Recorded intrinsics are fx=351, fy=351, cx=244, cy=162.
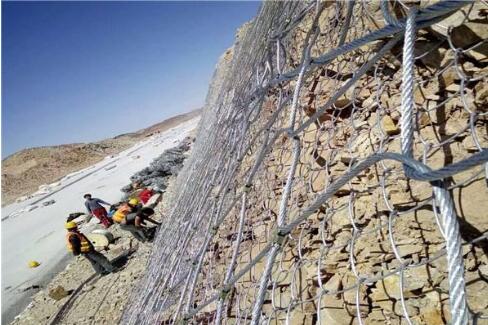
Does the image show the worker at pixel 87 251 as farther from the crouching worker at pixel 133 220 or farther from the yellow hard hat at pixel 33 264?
the yellow hard hat at pixel 33 264

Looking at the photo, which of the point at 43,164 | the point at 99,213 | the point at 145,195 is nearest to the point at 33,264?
the point at 99,213

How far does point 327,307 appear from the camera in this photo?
1.70 metres

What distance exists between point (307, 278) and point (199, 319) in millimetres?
1145

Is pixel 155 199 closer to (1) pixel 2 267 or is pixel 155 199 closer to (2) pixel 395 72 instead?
(1) pixel 2 267

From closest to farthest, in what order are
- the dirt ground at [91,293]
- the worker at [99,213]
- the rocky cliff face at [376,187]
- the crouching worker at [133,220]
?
1. the rocky cliff face at [376,187]
2. the dirt ground at [91,293]
3. the crouching worker at [133,220]
4. the worker at [99,213]

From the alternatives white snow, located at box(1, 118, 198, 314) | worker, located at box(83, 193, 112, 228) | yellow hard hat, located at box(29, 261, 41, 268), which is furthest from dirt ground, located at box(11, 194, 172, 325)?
yellow hard hat, located at box(29, 261, 41, 268)

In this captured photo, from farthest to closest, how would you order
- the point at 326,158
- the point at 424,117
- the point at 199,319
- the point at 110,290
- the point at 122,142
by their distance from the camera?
the point at 122,142 → the point at 110,290 → the point at 199,319 → the point at 326,158 → the point at 424,117

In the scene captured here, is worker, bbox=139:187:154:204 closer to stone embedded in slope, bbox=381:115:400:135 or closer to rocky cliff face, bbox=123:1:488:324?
rocky cliff face, bbox=123:1:488:324

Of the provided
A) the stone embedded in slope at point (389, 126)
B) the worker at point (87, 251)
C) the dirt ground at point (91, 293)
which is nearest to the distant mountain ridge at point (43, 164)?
the dirt ground at point (91, 293)

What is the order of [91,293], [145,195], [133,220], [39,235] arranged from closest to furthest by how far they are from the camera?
[91,293] < [133,220] < [145,195] < [39,235]

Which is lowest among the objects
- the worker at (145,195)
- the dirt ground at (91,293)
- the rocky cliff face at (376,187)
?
the dirt ground at (91,293)

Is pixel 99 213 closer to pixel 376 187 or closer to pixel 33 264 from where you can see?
pixel 33 264

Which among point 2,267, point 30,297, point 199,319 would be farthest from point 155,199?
point 199,319

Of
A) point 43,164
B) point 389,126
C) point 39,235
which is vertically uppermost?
point 43,164
